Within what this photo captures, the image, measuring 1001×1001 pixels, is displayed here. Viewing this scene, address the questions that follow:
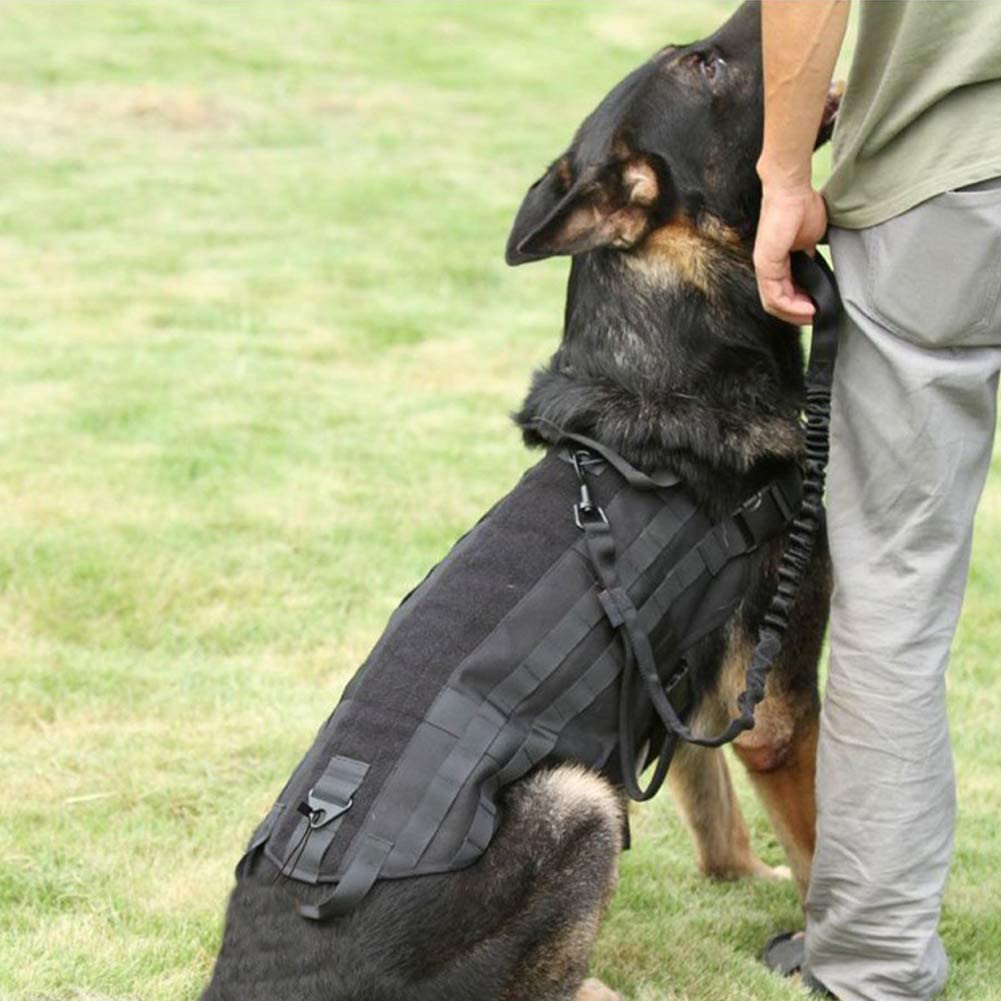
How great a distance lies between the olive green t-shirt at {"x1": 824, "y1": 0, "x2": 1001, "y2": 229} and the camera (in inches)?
115

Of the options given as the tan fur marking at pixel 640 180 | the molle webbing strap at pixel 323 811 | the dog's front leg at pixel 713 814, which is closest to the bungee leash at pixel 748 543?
the tan fur marking at pixel 640 180

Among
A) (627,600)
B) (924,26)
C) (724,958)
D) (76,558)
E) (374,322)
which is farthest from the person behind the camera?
(374,322)

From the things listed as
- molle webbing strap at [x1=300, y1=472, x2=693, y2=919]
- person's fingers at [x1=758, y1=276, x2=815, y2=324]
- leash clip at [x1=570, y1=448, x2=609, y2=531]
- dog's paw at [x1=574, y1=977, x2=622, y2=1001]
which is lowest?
dog's paw at [x1=574, y1=977, x2=622, y2=1001]

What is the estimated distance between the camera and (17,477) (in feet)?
21.9

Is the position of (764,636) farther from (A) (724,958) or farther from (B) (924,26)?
(B) (924,26)

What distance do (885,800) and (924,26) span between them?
1.57 metres

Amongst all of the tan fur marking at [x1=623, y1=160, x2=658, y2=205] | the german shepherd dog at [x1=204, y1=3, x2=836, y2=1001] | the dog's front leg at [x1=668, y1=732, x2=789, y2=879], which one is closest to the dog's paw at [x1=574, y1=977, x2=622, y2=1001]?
the german shepherd dog at [x1=204, y1=3, x2=836, y2=1001]

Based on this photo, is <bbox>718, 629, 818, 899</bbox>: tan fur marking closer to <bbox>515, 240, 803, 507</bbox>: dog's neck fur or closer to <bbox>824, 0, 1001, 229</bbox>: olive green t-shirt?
<bbox>515, 240, 803, 507</bbox>: dog's neck fur

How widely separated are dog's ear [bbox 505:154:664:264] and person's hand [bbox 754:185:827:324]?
1.30 ft

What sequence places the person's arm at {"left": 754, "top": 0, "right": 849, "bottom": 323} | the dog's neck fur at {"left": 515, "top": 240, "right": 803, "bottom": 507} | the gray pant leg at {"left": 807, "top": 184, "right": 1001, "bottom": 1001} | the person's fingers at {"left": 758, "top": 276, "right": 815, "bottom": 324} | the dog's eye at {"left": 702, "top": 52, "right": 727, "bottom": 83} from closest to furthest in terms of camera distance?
the person's arm at {"left": 754, "top": 0, "right": 849, "bottom": 323} < the gray pant leg at {"left": 807, "top": 184, "right": 1001, "bottom": 1001} < the person's fingers at {"left": 758, "top": 276, "right": 815, "bottom": 324} < the dog's neck fur at {"left": 515, "top": 240, "right": 803, "bottom": 507} < the dog's eye at {"left": 702, "top": 52, "right": 727, "bottom": 83}

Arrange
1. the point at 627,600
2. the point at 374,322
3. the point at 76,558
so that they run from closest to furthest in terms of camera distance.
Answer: the point at 627,600 < the point at 76,558 < the point at 374,322

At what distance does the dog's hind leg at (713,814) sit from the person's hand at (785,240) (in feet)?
4.20

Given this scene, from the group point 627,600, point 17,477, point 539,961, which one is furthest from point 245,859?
point 17,477

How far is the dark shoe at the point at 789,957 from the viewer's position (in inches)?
141
